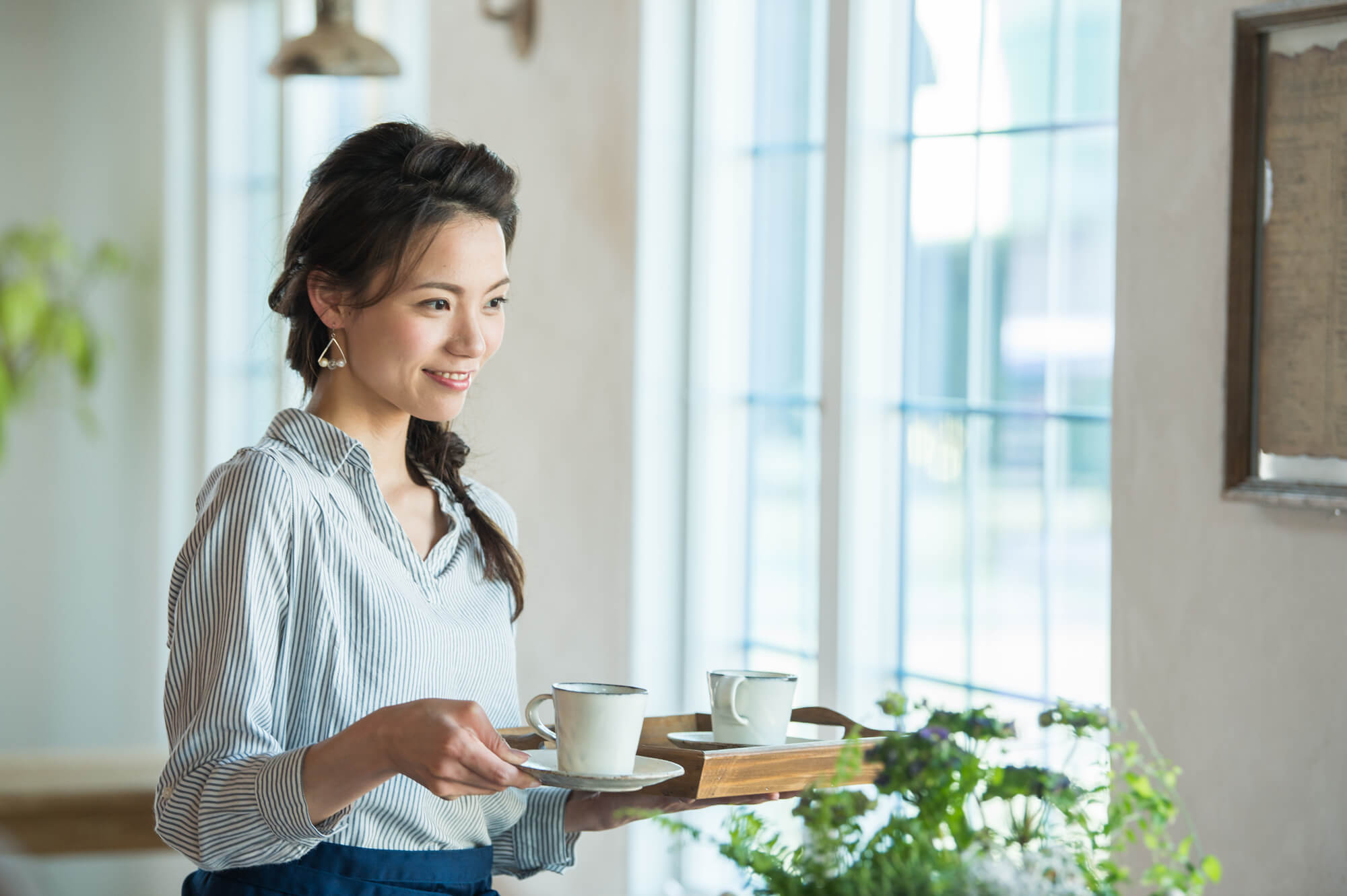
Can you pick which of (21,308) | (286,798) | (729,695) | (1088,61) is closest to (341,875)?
(286,798)

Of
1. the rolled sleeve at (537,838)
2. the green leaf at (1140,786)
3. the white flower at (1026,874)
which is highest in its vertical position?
the green leaf at (1140,786)

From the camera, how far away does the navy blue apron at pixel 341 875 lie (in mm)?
1356

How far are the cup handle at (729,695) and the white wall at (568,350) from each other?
148cm

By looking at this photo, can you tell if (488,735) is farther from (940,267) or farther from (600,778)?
(940,267)

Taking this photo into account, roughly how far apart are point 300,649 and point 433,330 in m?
0.34

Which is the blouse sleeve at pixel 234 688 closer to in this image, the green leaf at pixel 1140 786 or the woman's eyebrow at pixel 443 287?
the woman's eyebrow at pixel 443 287

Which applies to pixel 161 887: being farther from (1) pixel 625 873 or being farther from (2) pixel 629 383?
(2) pixel 629 383

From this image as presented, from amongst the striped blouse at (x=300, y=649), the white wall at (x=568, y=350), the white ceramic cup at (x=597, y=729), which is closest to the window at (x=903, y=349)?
the white wall at (x=568, y=350)

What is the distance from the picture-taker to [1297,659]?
63.1 inches

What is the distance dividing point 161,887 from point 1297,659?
135 inches

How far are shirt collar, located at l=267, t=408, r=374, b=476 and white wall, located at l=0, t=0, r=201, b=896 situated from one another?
3.45 metres

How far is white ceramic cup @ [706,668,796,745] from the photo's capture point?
134 centimetres

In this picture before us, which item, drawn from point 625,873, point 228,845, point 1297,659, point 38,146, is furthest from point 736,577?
point 38,146

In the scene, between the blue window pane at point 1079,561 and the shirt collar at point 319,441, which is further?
the blue window pane at point 1079,561
